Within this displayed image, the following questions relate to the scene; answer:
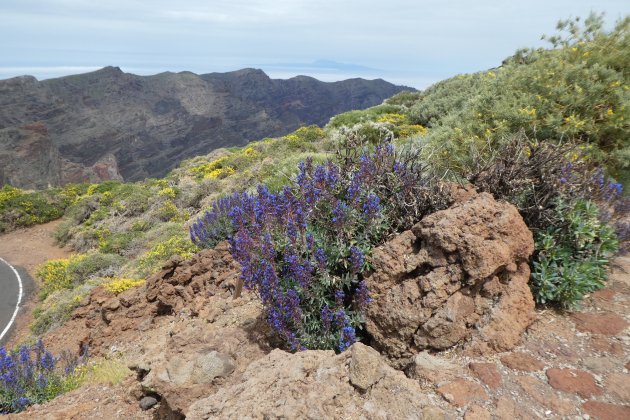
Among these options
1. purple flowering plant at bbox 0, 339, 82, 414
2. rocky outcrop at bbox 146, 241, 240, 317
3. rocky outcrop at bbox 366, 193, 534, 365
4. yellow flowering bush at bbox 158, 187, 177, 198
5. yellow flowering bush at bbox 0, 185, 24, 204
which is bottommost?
yellow flowering bush at bbox 0, 185, 24, 204

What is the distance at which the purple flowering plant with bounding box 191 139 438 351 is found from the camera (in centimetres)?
340

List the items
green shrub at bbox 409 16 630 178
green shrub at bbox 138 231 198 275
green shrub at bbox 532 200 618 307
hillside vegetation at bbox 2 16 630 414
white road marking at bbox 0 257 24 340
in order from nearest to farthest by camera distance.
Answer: hillside vegetation at bbox 2 16 630 414
green shrub at bbox 532 200 618 307
green shrub at bbox 409 16 630 178
green shrub at bbox 138 231 198 275
white road marking at bbox 0 257 24 340

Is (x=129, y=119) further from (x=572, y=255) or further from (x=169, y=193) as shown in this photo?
(x=572, y=255)

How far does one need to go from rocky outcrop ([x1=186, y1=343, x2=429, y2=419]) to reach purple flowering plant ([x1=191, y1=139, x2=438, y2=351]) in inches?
20.8

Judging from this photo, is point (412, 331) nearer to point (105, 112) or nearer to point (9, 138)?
point (9, 138)

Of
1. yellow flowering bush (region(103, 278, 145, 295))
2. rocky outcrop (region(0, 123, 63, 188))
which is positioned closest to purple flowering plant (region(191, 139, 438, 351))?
yellow flowering bush (region(103, 278, 145, 295))

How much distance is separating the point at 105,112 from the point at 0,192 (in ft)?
373

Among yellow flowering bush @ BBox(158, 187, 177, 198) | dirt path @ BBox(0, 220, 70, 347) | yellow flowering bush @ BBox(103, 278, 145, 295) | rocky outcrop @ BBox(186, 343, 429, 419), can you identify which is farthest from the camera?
yellow flowering bush @ BBox(158, 187, 177, 198)

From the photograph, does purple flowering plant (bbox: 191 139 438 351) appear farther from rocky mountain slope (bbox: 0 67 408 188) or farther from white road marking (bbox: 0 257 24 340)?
rocky mountain slope (bbox: 0 67 408 188)

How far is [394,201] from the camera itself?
4027 millimetres

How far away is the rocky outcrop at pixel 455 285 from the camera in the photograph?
327 centimetres

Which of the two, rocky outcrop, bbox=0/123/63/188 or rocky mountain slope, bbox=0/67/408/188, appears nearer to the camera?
rocky outcrop, bbox=0/123/63/188

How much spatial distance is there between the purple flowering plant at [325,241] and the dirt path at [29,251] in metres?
12.6

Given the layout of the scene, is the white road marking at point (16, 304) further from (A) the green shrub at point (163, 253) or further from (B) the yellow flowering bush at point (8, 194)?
(B) the yellow flowering bush at point (8, 194)
